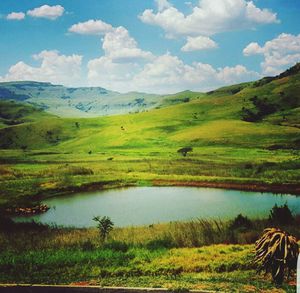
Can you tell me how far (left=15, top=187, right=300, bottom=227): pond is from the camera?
20.7m

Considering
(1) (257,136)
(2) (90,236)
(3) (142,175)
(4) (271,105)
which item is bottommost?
(2) (90,236)

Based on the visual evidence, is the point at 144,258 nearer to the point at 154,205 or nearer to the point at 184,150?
the point at 154,205

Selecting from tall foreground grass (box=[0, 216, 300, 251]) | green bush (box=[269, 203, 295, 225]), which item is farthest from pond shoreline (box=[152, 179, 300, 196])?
green bush (box=[269, 203, 295, 225])

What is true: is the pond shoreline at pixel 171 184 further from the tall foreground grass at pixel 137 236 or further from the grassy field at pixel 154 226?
the tall foreground grass at pixel 137 236

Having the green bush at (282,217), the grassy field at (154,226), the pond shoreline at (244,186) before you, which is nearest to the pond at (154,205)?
the pond shoreline at (244,186)

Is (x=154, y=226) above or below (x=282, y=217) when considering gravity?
below

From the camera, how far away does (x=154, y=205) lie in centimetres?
2206

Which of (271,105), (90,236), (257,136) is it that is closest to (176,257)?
(90,236)

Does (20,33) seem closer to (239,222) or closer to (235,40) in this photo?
(235,40)

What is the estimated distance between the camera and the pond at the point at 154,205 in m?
20.7

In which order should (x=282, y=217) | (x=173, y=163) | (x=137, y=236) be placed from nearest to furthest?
(x=137, y=236) < (x=282, y=217) < (x=173, y=163)

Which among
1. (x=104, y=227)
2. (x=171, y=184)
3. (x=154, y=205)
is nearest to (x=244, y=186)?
(x=171, y=184)

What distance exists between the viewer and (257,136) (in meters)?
36.5

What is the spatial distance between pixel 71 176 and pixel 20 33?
8848 millimetres
